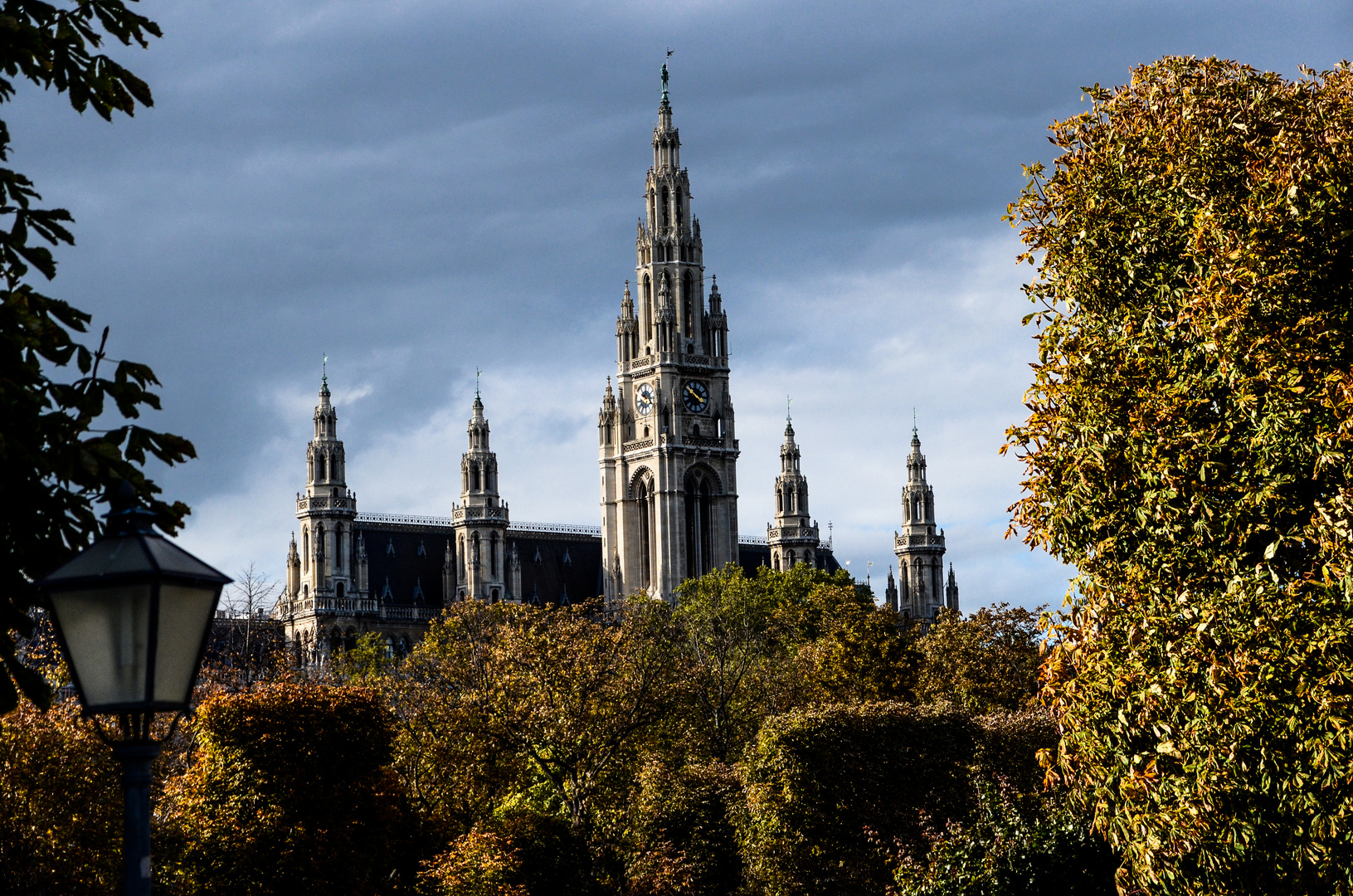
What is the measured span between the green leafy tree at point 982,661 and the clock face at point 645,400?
64.7 m

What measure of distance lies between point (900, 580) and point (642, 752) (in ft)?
332

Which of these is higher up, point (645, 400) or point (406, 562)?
point (645, 400)

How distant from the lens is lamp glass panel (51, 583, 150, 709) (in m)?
7.61

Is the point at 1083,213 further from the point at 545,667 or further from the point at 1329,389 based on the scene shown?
the point at 545,667

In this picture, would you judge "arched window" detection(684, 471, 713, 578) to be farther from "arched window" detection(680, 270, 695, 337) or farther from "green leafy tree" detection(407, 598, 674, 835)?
"green leafy tree" detection(407, 598, 674, 835)

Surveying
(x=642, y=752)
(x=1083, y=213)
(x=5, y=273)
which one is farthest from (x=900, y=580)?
(x=5, y=273)

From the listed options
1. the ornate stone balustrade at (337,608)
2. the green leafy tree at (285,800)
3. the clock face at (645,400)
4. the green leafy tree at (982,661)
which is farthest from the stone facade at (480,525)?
the green leafy tree at (285,800)

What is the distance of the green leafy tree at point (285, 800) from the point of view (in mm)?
29062

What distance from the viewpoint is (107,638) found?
7699mm

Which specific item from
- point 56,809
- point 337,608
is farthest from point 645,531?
point 56,809

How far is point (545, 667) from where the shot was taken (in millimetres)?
41688

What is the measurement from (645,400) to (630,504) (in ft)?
26.0

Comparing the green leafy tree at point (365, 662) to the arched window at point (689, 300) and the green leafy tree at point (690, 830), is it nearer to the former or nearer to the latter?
the green leafy tree at point (690, 830)

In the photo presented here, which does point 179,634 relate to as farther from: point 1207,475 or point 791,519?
point 791,519
